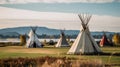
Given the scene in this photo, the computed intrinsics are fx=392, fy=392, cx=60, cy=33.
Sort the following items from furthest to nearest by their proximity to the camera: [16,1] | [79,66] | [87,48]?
1. [16,1]
2. [87,48]
3. [79,66]

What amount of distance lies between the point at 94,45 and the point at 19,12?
570 cm

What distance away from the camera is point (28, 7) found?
1775 cm

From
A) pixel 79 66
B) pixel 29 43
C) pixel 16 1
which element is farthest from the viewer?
pixel 29 43

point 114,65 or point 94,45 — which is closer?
point 114,65

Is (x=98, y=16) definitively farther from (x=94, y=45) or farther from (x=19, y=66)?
(x=19, y=66)

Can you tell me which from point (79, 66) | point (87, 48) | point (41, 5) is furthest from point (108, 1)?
point (79, 66)

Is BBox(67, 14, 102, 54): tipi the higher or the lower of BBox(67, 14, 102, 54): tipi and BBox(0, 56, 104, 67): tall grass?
the lower

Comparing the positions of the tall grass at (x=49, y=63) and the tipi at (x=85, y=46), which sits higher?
the tall grass at (x=49, y=63)

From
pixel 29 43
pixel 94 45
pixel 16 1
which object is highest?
pixel 16 1

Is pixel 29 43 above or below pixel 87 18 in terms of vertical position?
below

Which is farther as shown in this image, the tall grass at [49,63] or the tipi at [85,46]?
the tipi at [85,46]

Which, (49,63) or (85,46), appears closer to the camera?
(49,63)

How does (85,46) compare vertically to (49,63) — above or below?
below

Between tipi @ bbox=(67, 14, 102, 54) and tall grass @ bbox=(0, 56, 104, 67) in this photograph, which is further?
tipi @ bbox=(67, 14, 102, 54)
